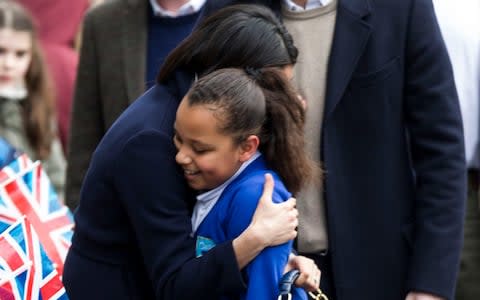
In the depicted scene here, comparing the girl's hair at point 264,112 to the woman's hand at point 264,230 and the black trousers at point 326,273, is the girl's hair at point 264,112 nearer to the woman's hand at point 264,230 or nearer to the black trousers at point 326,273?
the woman's hand at point 264,230

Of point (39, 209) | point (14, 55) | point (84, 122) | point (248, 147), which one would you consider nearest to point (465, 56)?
point (84, 122)

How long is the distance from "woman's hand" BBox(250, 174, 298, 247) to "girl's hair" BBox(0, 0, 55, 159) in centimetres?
326

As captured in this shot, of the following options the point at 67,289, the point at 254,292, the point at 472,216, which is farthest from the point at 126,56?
the point at 254,292

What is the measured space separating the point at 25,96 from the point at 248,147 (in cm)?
348

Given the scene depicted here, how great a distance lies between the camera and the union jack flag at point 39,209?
4133mm

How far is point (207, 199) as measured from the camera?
3.57 metres

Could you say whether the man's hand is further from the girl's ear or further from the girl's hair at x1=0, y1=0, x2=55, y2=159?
the girl's hair at x1=0, y1=0, x2=55, y2=159

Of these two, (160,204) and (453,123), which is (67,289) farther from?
(453,123)

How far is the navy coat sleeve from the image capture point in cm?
350

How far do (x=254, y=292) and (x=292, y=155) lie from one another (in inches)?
14.9

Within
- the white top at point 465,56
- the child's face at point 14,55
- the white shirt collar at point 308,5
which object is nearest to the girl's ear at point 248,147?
the white shirt collar at point 308,5

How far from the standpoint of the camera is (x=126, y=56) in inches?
212

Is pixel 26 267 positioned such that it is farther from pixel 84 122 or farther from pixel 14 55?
pixel 14 55

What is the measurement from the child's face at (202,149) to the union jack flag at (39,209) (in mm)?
769
